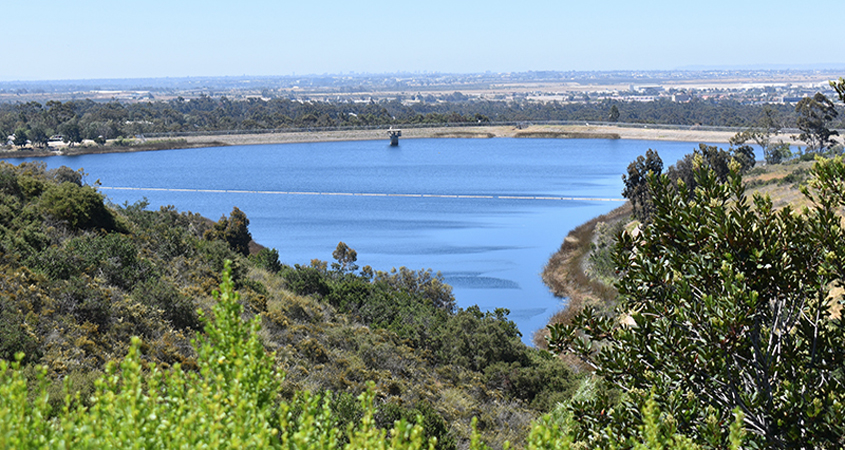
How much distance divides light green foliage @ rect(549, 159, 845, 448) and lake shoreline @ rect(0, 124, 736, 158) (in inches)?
3461

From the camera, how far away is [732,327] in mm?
5277

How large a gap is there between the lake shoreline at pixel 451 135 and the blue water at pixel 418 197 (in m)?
5.27

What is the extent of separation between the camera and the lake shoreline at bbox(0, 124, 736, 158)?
9256 centimetres

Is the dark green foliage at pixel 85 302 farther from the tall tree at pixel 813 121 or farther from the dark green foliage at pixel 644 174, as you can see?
the tall tree at pixel 813 121

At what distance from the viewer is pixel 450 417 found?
10.9 meters

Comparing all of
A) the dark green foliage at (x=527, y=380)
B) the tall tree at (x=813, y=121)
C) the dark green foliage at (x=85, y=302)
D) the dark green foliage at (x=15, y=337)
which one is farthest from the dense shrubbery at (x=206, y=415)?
the tall tree at (x=813, y=121)

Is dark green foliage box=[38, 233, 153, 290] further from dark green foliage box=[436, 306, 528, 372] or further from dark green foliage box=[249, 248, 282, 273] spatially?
dark green foliage box=[436, 306, 528, 372]

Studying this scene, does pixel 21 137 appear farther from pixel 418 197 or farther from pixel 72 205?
pixel 72 205

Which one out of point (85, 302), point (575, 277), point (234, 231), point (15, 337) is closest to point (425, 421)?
point (15, 337)

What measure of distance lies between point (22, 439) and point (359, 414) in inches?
216

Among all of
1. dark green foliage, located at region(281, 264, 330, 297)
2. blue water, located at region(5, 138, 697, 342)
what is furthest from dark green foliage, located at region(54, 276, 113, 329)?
blue water, located at region(5, 138, 697, 342)

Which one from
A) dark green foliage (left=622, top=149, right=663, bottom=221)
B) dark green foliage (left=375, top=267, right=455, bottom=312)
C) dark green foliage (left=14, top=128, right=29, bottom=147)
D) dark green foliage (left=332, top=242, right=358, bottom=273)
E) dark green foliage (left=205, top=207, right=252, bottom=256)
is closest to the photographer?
dark green foliage (left=375, top=267, right=455, bottom=312)

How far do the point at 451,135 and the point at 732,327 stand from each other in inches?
3949

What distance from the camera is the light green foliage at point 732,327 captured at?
532 cm
